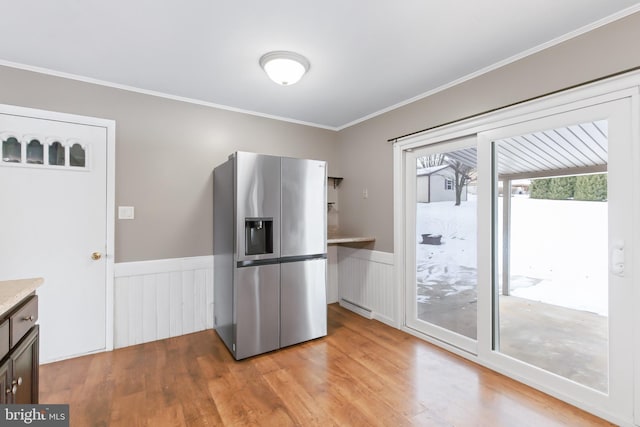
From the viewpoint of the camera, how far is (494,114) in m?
2.37

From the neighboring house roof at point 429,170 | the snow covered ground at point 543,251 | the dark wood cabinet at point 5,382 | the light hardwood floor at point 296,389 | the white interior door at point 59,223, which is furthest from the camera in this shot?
the neighboring house roof at point 429,170

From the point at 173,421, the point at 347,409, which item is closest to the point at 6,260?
the point at 173,421

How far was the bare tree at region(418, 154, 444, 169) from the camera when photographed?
2.95 metres

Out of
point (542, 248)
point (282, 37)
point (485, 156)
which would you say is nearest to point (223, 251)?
point (282, 37)

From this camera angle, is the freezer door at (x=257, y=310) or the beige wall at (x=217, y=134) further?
the freezer door at (x=257, y=310)

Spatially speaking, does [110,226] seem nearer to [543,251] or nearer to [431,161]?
[431,161]

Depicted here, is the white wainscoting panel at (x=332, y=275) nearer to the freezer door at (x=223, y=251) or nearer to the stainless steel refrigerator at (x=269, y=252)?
the stainless steel refrigerator at (x=269, y=252)

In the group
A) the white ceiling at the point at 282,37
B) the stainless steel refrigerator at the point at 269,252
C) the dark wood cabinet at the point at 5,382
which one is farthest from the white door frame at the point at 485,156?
the dark wood cabinet at the point at 5,382

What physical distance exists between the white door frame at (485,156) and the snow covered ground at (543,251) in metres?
0.17

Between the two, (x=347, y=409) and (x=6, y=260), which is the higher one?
(x=6, y=260)

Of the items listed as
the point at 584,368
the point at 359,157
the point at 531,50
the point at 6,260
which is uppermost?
the point at 531,50

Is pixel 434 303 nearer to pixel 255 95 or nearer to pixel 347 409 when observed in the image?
pixel 347 409

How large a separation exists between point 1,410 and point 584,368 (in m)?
3.07

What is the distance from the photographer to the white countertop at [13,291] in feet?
3.66
